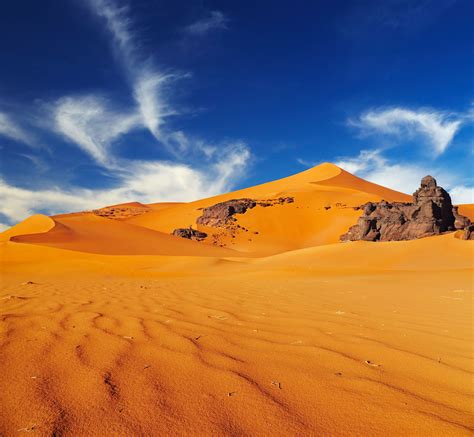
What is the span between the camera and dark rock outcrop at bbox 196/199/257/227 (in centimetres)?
4366

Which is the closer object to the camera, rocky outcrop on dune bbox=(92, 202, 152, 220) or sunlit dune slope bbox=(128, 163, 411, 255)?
sunlit dune slope bbox=(128, 163, 411, 255)

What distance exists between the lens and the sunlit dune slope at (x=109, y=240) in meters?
21.4

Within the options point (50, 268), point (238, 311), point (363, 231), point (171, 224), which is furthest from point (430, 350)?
point (171, 224)

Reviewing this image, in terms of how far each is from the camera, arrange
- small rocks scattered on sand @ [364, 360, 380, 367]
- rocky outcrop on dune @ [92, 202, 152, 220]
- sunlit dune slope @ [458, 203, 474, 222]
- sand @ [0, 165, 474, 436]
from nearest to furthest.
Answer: sand @ [0, 165, 474, 436]
small rocks scattered on sand @ [364, 360, 380, 367]
sunlit dune slope @ [458, 203, 474, 222]
rocky outcrop on dune @ [92, 202, 152, 220]

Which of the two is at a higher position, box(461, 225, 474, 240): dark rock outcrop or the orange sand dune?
the orange sand dune

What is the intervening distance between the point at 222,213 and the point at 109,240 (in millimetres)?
21653

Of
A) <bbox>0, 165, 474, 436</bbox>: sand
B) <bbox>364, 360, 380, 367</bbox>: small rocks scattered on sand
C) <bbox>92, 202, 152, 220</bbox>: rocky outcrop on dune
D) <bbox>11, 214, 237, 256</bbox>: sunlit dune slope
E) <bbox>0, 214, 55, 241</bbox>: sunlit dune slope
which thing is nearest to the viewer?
<bbox>0, 165, 474, 436</bbox>: sand

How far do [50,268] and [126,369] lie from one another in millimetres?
15144

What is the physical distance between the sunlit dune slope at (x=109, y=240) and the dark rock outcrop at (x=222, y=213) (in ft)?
46.7

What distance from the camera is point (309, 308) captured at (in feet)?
16.5

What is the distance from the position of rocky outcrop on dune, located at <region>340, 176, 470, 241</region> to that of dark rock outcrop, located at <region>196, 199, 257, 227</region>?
1958 centimetres

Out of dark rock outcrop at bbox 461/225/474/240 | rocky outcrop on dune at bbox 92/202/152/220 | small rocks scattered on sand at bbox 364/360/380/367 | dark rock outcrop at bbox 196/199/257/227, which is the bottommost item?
small rocks scattered on sand at bbox 364/360/380/367

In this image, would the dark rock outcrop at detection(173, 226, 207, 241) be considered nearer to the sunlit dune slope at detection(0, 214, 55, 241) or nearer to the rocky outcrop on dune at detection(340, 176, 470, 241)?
the sunlit dune slope at detection(0, 214, 55, 241)

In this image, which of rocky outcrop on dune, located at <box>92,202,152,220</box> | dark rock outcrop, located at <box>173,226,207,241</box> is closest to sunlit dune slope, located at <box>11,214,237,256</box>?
dark rock outcrop, located at <box>173,226,207,241</box>
